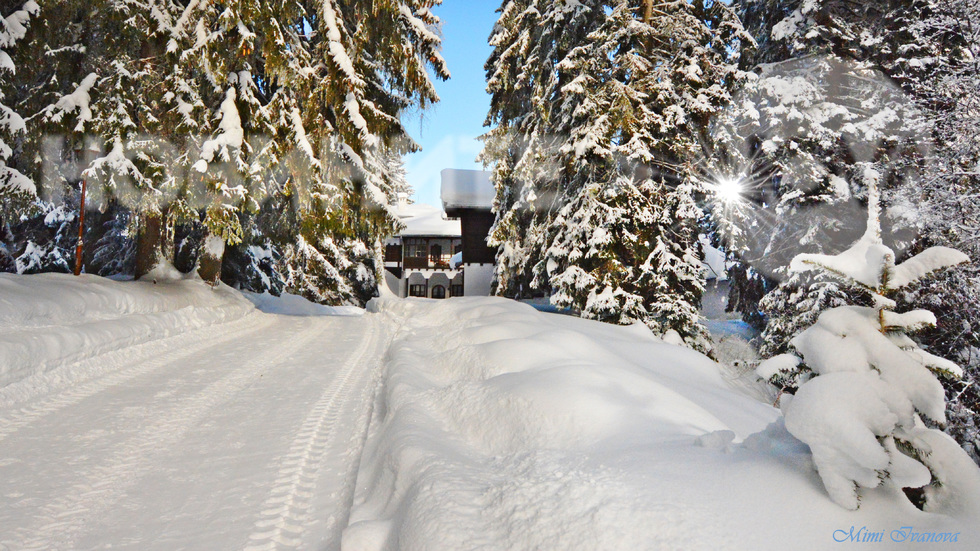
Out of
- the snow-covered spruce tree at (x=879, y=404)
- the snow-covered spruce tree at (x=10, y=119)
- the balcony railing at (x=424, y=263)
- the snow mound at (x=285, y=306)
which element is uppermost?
the snow-covered spruce tree at (x=10, y=119)

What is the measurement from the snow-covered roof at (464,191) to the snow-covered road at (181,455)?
21.0m

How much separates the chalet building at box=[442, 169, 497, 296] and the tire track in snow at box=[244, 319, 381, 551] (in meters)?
20.7

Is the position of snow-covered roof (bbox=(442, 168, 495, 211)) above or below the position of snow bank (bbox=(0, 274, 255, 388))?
above

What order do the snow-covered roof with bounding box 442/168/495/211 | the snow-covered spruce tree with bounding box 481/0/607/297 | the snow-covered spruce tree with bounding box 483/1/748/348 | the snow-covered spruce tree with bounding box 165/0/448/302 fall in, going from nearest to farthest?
the snow-covered spruce tree with bounding box 165/0/448/302 → the snow-covered spruce tree with bounding box 483/1/748/348 → the snow-covered spruce tree with bounding box 481/0/607/297 → the snow-covered roof with bounding box 442/168/495/211

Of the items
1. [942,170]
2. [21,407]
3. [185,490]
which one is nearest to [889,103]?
[942,170]

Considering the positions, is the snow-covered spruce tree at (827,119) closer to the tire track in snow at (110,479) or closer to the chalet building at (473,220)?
the tire track in snow at (110,479)

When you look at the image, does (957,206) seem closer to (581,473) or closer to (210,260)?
(581,473)

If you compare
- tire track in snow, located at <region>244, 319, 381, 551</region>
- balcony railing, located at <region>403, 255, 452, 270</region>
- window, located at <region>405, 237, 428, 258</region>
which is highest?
window, located at <region>405, 237, 428, 258</region>

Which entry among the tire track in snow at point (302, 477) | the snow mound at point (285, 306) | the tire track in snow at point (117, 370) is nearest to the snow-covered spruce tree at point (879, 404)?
the tire track in snow at point (302, 477)

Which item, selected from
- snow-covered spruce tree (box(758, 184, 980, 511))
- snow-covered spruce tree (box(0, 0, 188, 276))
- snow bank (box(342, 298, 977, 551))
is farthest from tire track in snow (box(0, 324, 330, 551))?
snow-covered spruce tree (box(0, 0, 188, 276))

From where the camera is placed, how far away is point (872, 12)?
13.3 metres

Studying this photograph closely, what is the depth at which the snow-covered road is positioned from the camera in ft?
8.69

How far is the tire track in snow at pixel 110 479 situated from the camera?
2525 millimetres

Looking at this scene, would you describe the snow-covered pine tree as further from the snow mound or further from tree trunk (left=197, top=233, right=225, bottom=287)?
tree trunk (left=197, top=233, right=225, bottom=287)
